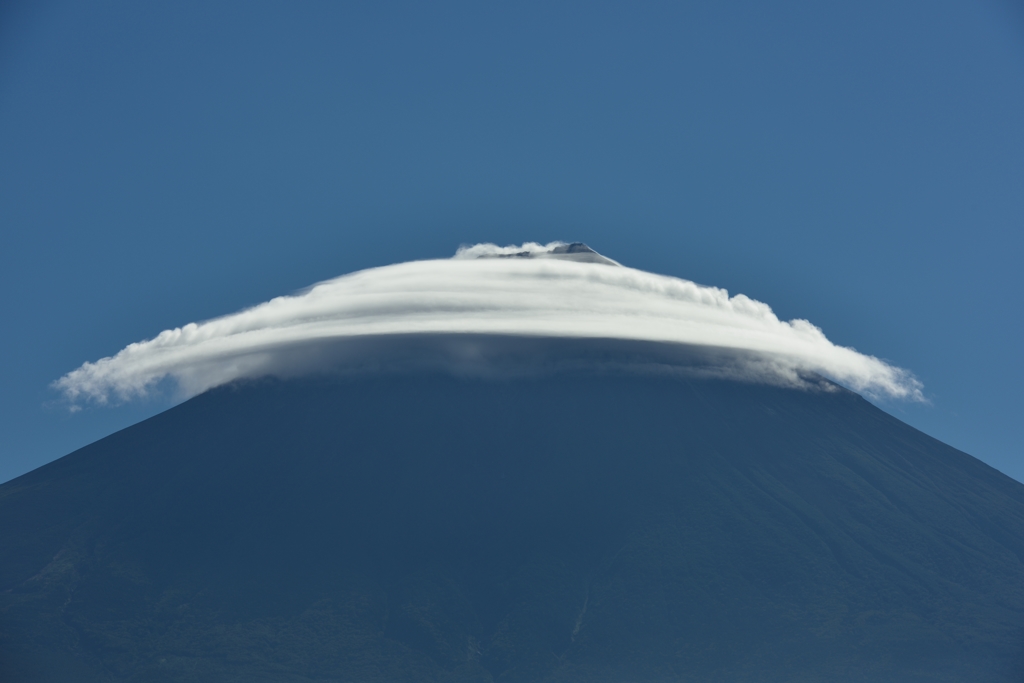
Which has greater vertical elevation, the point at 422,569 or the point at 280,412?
the point at 280,412

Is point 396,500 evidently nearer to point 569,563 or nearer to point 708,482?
point 569,563

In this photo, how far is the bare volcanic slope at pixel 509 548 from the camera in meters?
135

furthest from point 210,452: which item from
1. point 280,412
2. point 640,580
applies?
point 640,580

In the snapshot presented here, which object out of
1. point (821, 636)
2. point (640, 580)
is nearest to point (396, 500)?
point (640, 580)

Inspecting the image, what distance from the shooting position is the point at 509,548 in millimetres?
160875

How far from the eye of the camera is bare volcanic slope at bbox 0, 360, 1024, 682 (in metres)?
135

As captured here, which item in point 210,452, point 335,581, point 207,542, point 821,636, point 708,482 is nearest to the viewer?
point 821,636

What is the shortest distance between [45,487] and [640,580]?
10675 cm

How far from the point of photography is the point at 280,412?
643 feet

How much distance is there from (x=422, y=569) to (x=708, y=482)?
5412 cm

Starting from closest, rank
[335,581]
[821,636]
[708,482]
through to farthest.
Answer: [821,636] → [335,581] → [708,482]

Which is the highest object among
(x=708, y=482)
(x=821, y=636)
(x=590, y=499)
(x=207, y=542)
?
(x=708, y=482)

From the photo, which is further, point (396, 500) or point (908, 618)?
point (396, 500)

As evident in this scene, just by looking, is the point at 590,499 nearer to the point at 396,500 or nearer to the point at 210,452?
the point at 396,500
